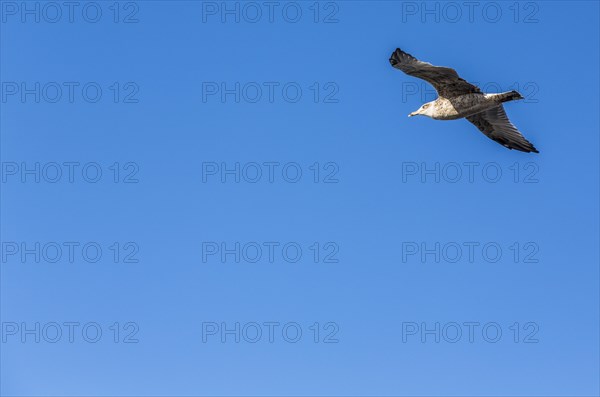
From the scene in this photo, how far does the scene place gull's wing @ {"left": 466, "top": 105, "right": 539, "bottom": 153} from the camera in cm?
2167

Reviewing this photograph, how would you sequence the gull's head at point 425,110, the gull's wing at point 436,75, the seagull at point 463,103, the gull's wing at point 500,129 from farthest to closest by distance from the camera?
1. the gull's wing at point 500,129
2. the gull's head at point 425,110
3. the seagull at point 463,103
4. the gull's wing at point 436,75

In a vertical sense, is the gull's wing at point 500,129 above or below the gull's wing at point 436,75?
below

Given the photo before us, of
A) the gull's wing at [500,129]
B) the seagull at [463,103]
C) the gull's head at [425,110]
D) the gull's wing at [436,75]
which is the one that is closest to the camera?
the gull's wing at [436,75]

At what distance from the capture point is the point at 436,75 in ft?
65.0

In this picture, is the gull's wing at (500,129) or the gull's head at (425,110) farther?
the gull's wing at (500,129)

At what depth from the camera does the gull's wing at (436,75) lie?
62.7 ft

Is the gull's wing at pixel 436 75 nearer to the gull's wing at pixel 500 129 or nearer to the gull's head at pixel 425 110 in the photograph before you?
the gull's head at pixel 425 110

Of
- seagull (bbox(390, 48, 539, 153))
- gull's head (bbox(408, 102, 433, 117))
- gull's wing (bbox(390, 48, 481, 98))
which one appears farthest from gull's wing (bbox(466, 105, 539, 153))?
gull's wing (bbox(390, 48, 481, 98))

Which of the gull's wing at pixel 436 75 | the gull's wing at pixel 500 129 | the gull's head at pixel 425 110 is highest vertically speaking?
the gull's wing at pixel 436 75

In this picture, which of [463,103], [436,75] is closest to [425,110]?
[463,103]

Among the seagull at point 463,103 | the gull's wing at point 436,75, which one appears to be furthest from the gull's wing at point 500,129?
the gull's wing at point 436,75

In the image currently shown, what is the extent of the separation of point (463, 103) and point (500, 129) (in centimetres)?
197

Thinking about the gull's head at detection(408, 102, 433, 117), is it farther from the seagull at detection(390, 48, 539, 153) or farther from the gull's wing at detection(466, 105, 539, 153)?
the gull's wing at detection(466, 105, 539, 153)

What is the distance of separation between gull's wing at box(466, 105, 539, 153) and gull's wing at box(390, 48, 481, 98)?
152cm
